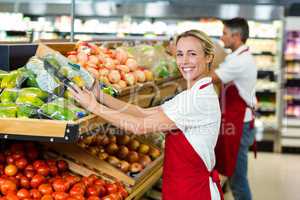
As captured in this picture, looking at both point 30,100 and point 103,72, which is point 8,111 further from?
point 103,72

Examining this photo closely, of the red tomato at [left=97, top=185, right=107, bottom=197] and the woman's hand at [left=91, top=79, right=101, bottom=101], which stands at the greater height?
the woman's hand at [left=91, top=79, right=101, bottom=101]

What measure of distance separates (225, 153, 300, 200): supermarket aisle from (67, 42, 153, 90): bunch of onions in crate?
7.88 ft

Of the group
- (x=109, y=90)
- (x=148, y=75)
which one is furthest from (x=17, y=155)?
(x=148, y=75)

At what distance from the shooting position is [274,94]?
26.9 feet

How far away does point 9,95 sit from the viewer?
7.67 ft

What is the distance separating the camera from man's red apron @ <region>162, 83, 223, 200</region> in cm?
241

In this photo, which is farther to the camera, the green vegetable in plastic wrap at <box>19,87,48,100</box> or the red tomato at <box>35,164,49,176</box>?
the red tomato at <box>35,164,49,176</box>

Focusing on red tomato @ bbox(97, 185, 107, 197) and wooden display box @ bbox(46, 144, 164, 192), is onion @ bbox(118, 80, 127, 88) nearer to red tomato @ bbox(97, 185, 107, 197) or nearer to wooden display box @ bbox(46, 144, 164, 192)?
wooden display box @ bbox(46, 144, 164, 192)

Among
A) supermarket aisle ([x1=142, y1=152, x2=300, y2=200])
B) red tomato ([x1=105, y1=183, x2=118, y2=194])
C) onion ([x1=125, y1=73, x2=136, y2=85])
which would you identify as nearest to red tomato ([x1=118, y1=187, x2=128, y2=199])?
red tomato ([x1=105, y1=183, x2=118, y2=194])

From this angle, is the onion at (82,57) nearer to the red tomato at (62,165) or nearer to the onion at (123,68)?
the onion at (123,68)

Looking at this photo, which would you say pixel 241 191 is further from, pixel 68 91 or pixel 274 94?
pixel 274 94

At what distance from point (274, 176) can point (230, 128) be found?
85.2 inches

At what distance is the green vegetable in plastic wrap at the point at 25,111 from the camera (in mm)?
2176

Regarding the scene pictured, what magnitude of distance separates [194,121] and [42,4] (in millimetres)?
7504
